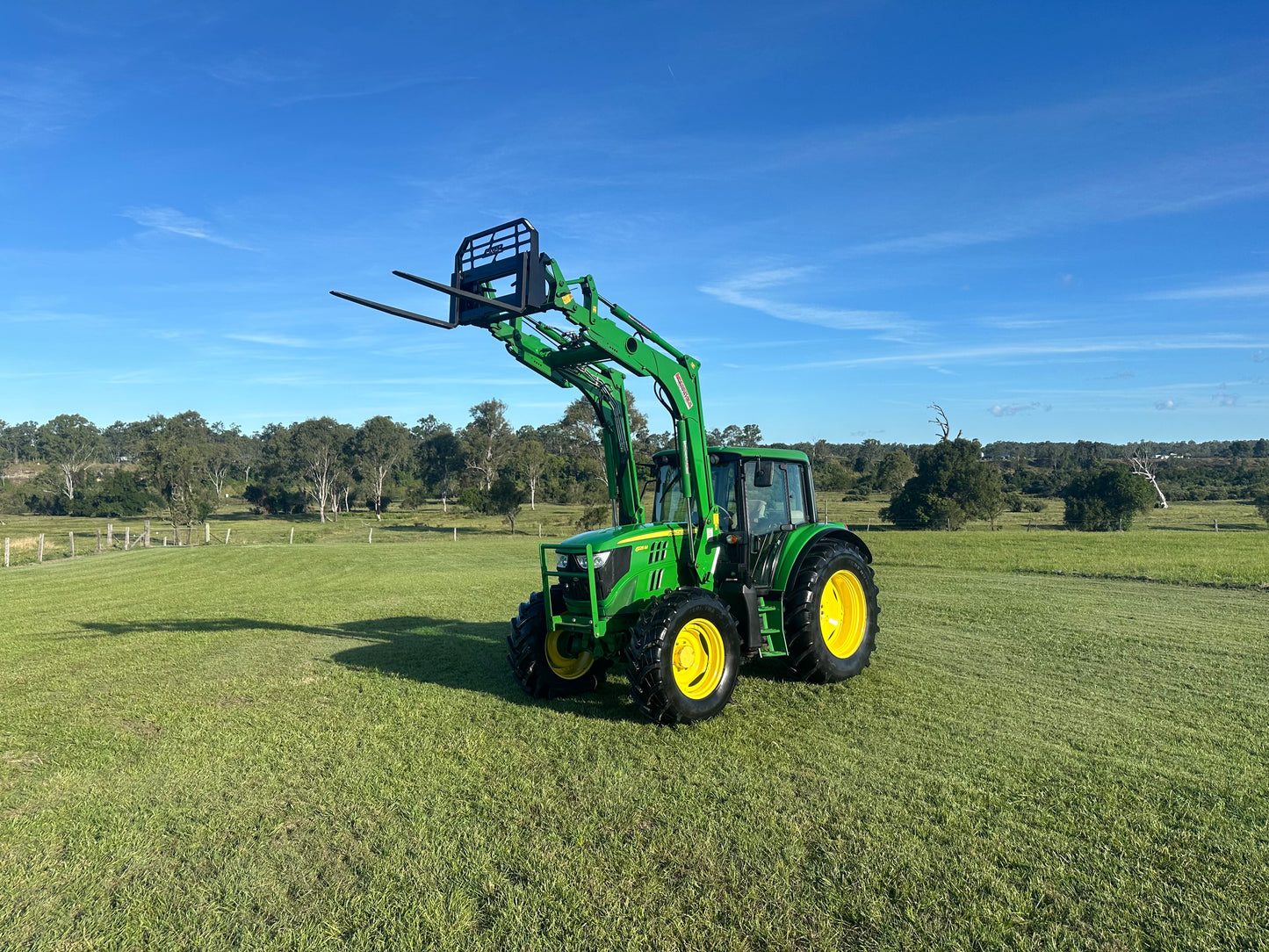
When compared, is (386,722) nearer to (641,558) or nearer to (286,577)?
(641,558)

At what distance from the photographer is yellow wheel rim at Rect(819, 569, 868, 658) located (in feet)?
26.8

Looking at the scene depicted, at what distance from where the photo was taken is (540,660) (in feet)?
24.0

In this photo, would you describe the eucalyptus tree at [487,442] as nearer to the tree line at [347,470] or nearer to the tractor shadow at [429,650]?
the tree line at [347,470]

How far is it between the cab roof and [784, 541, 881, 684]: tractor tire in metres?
1.00

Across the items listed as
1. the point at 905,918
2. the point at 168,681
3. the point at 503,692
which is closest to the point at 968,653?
the point at 503,692

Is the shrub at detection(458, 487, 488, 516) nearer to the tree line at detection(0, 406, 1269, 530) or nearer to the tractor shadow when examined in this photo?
the tree line at detection(0, 406, 1269, 530)

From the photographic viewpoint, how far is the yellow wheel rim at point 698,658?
6668 mm

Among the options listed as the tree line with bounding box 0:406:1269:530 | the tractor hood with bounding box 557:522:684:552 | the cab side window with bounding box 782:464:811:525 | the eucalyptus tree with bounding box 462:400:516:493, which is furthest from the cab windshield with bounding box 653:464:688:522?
the eucalyptus tree with bounding box 462:400:516:493

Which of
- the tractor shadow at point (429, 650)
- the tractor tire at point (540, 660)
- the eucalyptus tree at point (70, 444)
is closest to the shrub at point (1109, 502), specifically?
the tractor shadow at point (429, 650)

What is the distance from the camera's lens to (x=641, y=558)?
7133 millimetres

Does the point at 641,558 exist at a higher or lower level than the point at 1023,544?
higher

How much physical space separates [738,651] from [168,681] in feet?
19.9

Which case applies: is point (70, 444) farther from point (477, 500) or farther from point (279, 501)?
point (477, 500)

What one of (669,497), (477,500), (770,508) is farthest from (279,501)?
(770,508)
